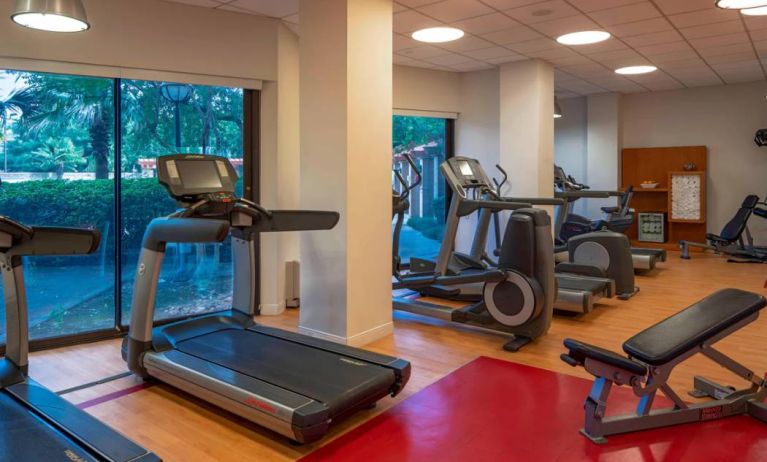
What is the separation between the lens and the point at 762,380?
2.94 meters

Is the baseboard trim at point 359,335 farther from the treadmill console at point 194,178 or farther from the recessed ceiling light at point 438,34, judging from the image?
the recessed ceiling light at point 438,34

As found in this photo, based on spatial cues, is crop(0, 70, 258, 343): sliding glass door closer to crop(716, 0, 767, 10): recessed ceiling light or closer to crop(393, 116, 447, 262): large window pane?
crop(393, 116, 447, 262): large window pane

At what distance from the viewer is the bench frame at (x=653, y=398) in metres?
2.54

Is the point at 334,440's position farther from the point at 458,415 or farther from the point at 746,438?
the point at 746,438

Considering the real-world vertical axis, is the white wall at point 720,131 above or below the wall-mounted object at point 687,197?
above

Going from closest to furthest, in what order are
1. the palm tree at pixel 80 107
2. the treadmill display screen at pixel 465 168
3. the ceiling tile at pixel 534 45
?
the palm tree at pixel 80 107 < the treadmill display screen at pixel 465 168 < the ceiling tile at pixel 534 45

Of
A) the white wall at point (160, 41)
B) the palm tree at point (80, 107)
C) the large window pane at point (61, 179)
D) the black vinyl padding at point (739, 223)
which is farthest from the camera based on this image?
the black vinyl padding at point (739, 223)

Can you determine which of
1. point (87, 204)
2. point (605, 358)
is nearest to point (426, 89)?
point (87, 204)

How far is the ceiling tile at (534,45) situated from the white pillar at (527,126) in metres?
0.56

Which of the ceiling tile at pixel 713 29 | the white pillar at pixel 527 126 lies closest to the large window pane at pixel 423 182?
the white pillar at pixel 527 126

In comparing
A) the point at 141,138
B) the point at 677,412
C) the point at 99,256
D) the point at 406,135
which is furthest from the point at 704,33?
the point at 99,256

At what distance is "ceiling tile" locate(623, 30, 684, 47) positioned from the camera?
574 cm

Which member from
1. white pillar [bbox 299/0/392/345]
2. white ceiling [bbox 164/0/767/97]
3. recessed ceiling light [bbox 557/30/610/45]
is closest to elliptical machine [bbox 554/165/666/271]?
white ceiling [bbox 164/0/767/97]

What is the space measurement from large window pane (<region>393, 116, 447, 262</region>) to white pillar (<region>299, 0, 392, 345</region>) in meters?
3.17
